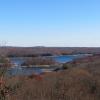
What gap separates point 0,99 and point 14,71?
2127 millimetres

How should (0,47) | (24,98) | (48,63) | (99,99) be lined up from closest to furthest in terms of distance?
(0,47)
(24,98)
(99,99)
(48,63)

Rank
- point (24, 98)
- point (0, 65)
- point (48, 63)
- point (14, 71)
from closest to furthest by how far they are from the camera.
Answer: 1. point (0, 65)
2. point (14, 71)
3. point (24, 98)
4. point (48, 63)

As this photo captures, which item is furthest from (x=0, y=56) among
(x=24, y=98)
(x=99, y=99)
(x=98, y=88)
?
(x=98, y=88)

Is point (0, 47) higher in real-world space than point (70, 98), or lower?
higher

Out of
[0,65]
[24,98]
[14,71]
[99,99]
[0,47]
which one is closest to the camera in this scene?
[0,65]

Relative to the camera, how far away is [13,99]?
7980mm

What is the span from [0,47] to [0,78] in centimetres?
156

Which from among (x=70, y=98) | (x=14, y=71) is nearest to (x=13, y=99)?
(x=14, y=71)

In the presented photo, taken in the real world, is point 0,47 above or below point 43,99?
above

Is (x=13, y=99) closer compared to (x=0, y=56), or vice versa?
(x=0, y=56)

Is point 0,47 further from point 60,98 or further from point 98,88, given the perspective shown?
point 98,88

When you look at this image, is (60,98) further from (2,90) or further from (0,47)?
(2,90)

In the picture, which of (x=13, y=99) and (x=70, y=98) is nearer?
(x=13, y=99)

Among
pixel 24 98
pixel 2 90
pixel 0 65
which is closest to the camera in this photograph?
pixel 2 90
